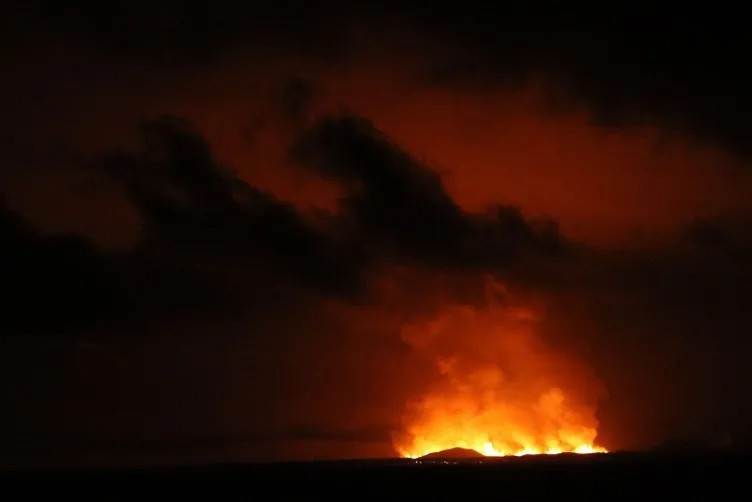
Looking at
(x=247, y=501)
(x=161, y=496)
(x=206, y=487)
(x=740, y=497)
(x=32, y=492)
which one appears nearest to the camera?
(x=740, y=497)

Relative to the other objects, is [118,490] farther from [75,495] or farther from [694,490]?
[694,490]

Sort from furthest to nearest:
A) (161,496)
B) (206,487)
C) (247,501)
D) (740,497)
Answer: (206,487), (161,496), (247,501), (740,497)

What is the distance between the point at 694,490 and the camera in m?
111

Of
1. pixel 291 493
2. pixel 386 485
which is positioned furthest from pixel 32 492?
pixel 386 485

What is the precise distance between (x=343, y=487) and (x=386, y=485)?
6562 mm

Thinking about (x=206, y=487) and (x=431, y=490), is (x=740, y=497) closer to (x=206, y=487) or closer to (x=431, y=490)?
(x=431, y=490)

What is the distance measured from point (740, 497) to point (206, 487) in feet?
252

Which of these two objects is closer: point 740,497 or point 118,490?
point 740,497

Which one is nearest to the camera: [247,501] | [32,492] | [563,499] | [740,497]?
[740,497]

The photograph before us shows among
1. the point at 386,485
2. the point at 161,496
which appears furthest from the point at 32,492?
the point at 386,485

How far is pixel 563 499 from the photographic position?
10481 centimetres

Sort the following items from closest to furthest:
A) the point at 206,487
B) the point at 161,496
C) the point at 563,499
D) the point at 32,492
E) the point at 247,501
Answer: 1. the point at 563,499
2. the point at 247,501
3. the point at 161,496
4. the point at 32,492
5. the point at 206,487

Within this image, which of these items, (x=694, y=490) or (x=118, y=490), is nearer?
(x=694, y=490)

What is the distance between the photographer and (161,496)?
125m
